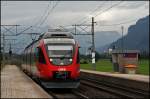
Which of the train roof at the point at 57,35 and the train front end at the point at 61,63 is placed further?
the train roof at the point at 57,35

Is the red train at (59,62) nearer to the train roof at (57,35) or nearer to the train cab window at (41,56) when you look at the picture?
the train cab window at (41,56)

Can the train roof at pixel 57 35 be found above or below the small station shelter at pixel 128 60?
above

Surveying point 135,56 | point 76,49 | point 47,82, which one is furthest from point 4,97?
point 135,56

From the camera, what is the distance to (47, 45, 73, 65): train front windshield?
80.9 ft

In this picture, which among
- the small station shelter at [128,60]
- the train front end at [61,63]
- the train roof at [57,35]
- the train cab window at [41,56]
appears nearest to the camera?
the train front end at [61,63]

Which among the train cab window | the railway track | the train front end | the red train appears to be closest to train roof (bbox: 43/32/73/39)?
the red train

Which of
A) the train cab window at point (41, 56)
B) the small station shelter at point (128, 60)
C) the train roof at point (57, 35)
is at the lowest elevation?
the small station shelter at point (128, 60)

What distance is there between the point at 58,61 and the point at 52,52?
81cm

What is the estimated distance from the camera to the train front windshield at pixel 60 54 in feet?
80.9

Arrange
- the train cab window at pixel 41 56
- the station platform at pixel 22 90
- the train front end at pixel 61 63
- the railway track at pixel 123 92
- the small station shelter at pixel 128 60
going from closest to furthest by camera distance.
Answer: the station platform at pixel 22 90, the railway track at pixel 123 92, the train front end at pixel 61 63, the train cab window at pixel 41 56, the small station shelter at pixel 128 60

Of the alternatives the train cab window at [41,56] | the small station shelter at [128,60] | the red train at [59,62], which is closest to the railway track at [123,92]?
the red train at [59,62]

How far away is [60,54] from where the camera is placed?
81.9ft

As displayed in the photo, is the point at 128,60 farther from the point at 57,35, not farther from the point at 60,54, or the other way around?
the point at 60,54

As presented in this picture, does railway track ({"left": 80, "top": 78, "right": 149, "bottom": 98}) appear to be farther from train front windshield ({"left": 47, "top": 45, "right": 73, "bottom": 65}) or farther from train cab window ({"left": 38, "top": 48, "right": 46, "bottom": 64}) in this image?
train cab window ({"left": 38, "top": 48, "right": 46, "bottom": 64})
